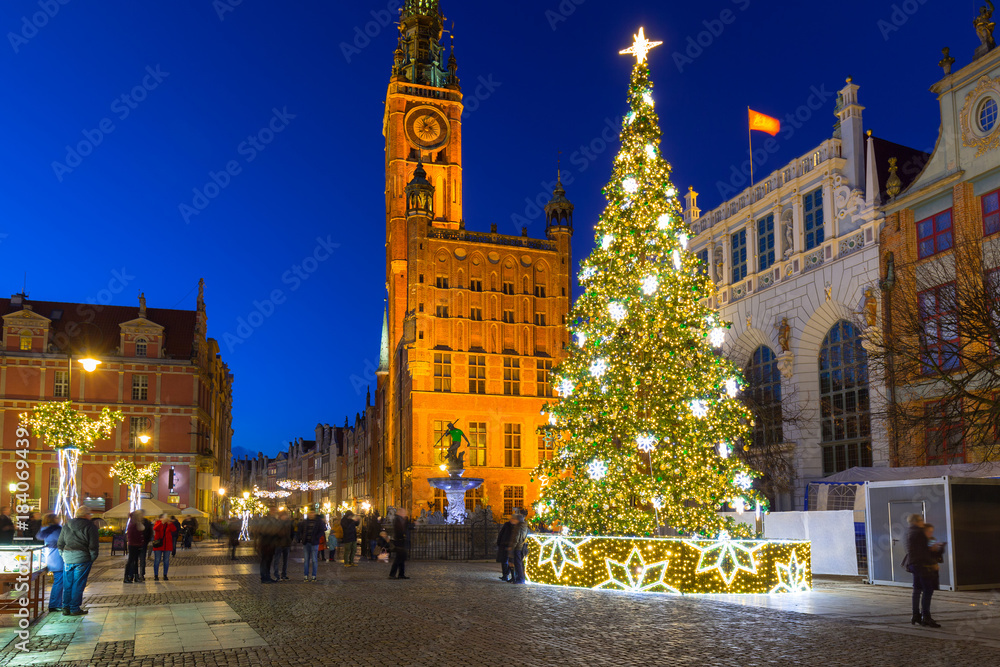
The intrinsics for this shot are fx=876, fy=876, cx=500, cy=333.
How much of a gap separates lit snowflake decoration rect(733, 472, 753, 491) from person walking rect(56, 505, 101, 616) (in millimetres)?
11991

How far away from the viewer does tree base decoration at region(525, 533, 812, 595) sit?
53.4ft

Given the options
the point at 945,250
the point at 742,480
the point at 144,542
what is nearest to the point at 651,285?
the point at 742,480

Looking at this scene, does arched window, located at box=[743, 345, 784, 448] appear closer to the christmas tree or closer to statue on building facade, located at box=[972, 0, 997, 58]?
statue on building facade, located at box=[972, 0, 997, 58]

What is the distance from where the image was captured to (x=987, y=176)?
90.2 feet

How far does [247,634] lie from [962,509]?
45.7 feet

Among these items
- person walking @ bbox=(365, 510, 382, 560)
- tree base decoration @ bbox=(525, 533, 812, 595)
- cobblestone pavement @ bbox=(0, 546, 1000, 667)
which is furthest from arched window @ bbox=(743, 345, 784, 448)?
tree base decoration @ bbox=(525, 533, 812, 595)

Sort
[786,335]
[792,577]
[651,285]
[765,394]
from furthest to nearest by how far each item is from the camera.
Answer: [765,394] < [786,335] < [651,285] < [792,577]

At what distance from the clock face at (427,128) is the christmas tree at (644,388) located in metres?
51.5

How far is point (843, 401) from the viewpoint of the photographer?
111ft

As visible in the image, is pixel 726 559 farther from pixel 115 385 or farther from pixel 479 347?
pixel 115 385

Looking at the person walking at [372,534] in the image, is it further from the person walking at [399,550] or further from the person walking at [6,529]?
the person walking at [6,529]

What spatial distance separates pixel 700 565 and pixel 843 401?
20.0 m

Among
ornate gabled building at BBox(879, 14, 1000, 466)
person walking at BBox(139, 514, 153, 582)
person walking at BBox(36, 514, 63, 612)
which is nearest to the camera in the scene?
person walking at BBox(36, 514, 63, 612)

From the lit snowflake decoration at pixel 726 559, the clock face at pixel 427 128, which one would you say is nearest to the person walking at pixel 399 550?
the lit snowflake decoration at pixel 726 559
